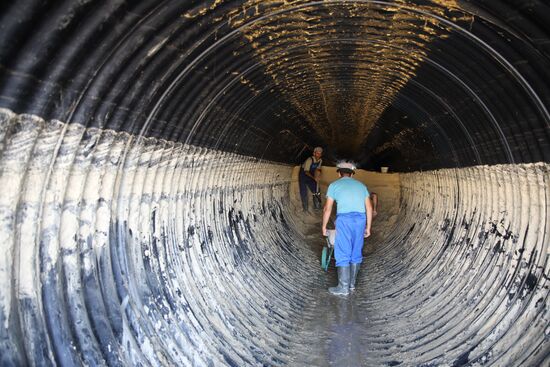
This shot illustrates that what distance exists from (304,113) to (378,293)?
4078 millimetres

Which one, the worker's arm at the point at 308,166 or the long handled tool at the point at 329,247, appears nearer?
the long handled tool at the point at 329,247

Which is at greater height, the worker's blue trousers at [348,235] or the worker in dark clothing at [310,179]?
the worker in dark clothing at [310,179]

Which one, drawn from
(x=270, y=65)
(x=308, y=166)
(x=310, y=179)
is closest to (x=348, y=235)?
(x=270, y=65)

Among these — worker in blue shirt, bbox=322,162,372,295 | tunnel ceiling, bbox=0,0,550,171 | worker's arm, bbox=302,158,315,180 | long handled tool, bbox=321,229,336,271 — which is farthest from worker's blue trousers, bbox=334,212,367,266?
worker's arm, bbox=302,158,315,180

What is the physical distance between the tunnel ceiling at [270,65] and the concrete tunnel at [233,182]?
0.06 ft

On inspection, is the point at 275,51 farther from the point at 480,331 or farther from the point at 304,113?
the point at 304,113

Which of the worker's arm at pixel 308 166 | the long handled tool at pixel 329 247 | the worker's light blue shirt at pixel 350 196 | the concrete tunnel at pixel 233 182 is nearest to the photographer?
the concrete tunnel at pixel 233 182

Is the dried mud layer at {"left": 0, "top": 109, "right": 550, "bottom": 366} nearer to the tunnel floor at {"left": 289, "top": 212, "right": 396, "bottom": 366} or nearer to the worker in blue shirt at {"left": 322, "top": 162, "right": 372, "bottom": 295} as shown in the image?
the tunnel floor at {"left": 289, "top": 212, "right": 396, "bottom": 366}

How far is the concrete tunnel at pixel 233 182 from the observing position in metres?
2.60

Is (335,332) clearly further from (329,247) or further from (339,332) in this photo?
(329,247)

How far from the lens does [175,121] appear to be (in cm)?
423

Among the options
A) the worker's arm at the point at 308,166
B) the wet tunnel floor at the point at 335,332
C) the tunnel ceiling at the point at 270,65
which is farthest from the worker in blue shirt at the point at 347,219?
the worker's arm at the point at 308,166

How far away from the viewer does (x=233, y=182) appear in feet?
23.4

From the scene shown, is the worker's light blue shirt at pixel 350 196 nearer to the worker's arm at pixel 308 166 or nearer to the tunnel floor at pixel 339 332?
the tunnel floor at pixel 339 332
